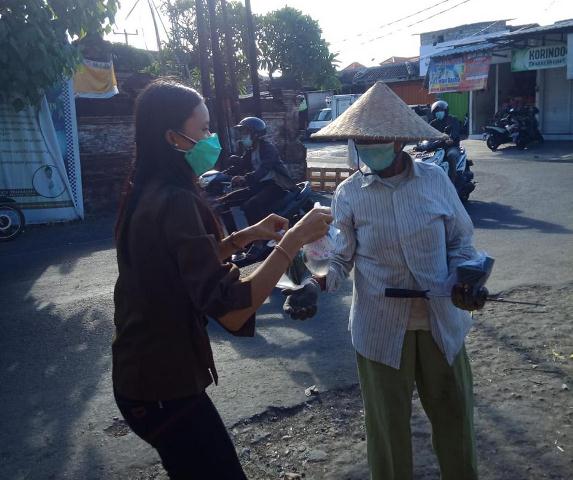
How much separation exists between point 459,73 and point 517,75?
3241mm

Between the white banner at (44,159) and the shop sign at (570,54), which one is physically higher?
the shop sign at (570,54)

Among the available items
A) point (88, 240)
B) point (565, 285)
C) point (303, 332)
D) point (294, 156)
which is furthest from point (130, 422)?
point (294, 156)

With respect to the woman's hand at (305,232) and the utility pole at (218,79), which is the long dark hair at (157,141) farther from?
the utility pole at (218,79)

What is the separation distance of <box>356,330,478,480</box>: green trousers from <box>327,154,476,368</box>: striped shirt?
61 millimetres

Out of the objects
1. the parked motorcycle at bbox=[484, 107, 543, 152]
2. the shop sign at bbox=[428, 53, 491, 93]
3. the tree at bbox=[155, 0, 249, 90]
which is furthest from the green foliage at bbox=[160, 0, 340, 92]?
the parked motorcycle at bbox=[484, 107, 543, 152]

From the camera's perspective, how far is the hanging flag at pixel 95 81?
485 inches

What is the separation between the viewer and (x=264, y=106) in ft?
46.8

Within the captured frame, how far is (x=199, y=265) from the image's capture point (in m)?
1.71

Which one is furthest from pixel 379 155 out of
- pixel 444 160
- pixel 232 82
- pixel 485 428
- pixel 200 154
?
pixel 232 82

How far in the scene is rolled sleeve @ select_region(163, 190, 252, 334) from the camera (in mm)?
1697

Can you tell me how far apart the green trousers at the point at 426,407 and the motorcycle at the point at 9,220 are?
878cm

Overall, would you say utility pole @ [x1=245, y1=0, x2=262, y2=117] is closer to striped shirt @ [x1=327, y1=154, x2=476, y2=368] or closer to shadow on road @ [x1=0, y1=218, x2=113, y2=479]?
shadow on road @ [x1=0, y1=218, x2=113, y2=479]

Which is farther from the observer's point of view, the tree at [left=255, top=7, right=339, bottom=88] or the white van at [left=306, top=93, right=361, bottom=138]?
the tree at [left=255, top=7, right=339, bottom=88]

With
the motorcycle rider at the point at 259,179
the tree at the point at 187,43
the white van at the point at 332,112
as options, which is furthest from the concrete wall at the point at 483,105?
the motorcycle rider at the point at 259,179
